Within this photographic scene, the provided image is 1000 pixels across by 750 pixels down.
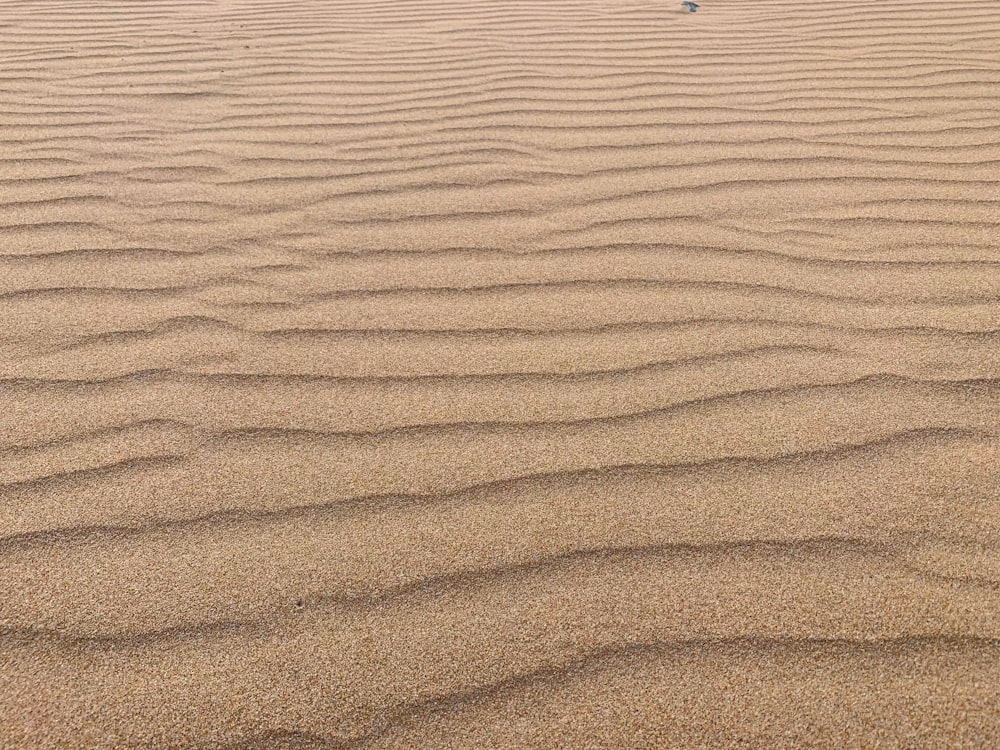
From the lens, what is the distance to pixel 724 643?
1.26 meters

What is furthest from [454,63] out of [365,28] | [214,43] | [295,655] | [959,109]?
[295,655]

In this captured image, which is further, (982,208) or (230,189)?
(230,189)

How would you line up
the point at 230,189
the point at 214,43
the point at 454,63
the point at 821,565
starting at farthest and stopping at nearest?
the point at 214,43 → the point at 454,63 → the point at 230,189 → the point at 821,565

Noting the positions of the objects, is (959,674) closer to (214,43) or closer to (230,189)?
(230,189)

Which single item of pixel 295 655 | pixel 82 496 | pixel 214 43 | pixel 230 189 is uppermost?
pixel 214 43

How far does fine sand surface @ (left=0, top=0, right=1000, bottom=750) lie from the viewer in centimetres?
120

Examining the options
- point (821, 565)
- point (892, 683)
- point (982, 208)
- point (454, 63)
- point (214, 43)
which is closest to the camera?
point (892, 683)

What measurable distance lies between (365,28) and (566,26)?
1.18 meters

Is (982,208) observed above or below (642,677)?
above

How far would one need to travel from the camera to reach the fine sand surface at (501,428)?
1.20m

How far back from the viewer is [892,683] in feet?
3.92

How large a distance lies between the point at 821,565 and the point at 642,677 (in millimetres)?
400

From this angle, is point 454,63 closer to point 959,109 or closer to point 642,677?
point 959,109

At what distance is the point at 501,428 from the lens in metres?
1.68
